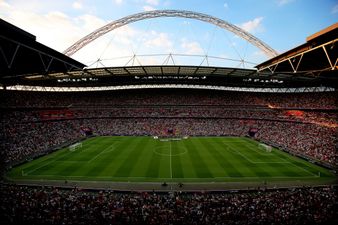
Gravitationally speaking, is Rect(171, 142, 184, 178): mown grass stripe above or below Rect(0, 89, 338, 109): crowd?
below

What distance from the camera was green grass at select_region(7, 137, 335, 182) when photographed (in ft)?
86.9

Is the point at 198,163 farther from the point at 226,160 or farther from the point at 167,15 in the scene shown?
the point at 167,15

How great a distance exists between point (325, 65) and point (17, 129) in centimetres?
5146

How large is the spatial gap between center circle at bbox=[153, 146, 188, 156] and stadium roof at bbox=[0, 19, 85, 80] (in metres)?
19.5

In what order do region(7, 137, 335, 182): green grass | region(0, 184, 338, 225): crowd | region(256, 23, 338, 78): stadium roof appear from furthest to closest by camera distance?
1. region(7, 137, 335, 182): green grass
2. region(256, 23, 338, 78): stadium roof
3. region(0, 184, 338, 225): crowd

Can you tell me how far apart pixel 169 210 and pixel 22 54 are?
20.0 m

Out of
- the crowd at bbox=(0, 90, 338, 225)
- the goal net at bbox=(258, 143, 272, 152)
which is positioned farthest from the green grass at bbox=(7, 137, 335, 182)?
the crowd at bbox=(0, 90, 338, 225)

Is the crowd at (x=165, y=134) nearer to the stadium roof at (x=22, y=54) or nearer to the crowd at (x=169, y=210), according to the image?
the crowd at (x=169, y=210)

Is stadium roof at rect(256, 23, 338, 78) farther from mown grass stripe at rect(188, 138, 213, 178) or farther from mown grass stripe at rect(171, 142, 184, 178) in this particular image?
mown grass stripe at rect(171, 142, 184, 178)

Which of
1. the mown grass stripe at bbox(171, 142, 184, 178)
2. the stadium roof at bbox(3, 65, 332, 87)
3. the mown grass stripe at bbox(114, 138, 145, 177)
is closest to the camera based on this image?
the mown grass stripe at bbox(171, 142, 184, 178)

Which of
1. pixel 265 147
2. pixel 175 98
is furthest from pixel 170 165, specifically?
pixel 175 98

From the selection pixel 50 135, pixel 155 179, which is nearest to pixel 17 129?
pixel 50 135

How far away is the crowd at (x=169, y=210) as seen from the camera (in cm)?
1437

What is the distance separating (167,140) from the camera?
48.4 metres
